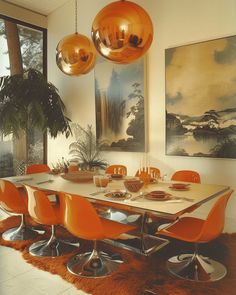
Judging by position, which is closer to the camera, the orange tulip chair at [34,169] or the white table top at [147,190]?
the white table top at [147,190]

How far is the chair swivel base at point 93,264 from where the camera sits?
2465mm

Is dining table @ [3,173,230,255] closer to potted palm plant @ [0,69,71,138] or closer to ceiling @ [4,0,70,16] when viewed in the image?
potted palm plant @ [0,69,71,138]

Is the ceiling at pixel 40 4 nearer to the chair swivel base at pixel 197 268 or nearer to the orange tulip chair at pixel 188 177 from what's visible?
the orange tulip chair at pixel 188 177

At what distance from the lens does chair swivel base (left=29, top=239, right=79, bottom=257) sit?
9.34ft

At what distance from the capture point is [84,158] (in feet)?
16.9

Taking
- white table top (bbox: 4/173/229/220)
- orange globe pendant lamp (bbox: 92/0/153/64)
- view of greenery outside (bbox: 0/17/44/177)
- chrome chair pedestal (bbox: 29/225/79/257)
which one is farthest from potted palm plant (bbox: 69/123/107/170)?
orange globe pendant lamp (bbox: 92/0/153/64)

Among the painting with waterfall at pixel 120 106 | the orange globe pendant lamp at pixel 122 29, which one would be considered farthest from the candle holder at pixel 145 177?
the painting with waterfall at pixel 120 106

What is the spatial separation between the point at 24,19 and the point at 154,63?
2822 millimetres

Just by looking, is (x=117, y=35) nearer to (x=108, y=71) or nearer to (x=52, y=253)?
(x=52, y=253)

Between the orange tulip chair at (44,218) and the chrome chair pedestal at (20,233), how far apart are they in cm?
27

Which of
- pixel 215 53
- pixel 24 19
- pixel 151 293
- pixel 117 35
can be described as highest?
pixel 24 19

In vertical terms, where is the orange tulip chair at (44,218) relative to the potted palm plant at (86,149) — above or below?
below

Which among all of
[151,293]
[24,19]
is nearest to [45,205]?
[151,293]

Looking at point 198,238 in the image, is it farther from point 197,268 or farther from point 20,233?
point 20,233
